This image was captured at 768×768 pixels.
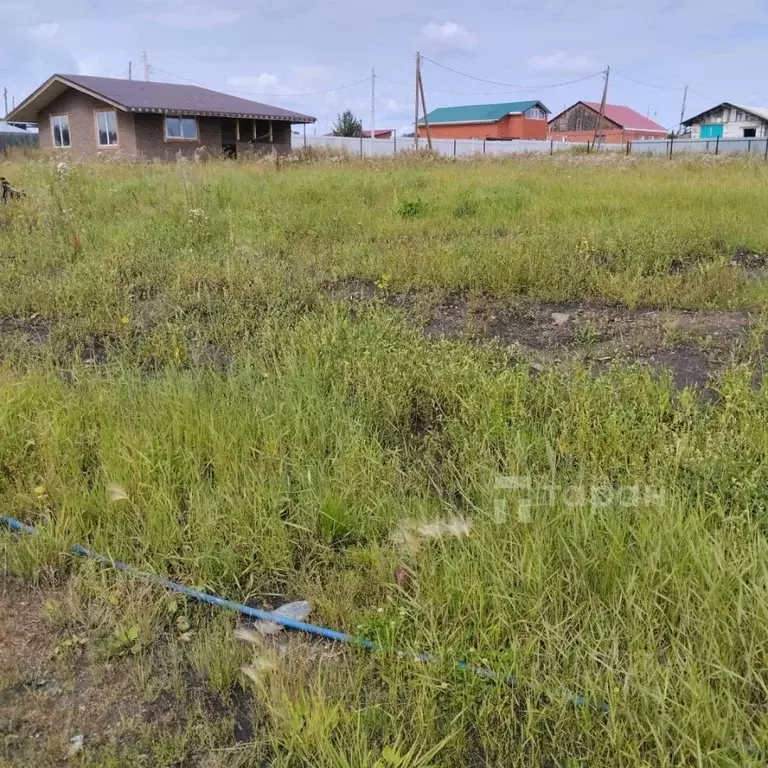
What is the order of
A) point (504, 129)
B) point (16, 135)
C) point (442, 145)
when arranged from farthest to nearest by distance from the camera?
1. point (504, 129)
2. point (442, 145)
3. point (16, 135)

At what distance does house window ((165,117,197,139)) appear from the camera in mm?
25516

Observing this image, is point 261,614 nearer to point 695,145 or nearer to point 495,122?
point 695,145

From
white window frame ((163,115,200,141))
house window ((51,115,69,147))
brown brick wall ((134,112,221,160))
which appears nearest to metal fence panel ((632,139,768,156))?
brown brick wall ((134,112,221,160))

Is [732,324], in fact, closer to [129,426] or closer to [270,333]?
[270,333]

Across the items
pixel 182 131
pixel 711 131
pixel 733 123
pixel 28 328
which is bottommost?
pixel 28 328

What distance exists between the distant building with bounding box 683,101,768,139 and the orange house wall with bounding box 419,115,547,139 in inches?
542

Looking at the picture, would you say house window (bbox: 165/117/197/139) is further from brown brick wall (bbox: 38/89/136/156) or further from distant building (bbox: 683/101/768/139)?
distant building (bbox: 683/101/768/139)

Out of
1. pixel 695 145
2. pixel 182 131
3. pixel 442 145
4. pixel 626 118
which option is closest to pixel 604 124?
pixel 626 118

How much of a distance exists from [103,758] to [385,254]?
5.70m

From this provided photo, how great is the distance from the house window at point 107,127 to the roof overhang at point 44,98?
592 mm

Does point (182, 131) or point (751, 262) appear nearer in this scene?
point (751, 262)

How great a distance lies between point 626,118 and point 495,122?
18.3 metres

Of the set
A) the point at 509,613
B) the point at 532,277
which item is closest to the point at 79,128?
the point at 532,277

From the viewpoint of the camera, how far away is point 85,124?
1027 inches
